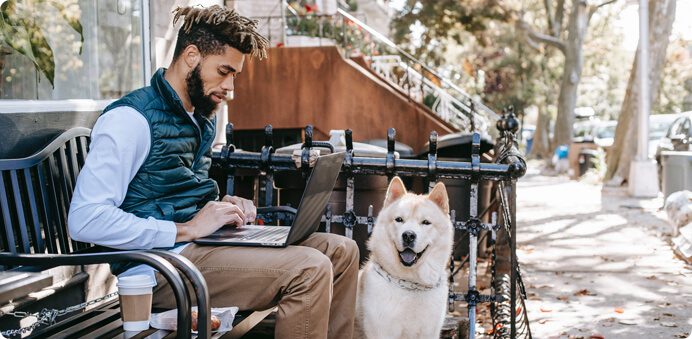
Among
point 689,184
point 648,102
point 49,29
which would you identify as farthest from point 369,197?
point 648,102

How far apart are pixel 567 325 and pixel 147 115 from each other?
4.01 m

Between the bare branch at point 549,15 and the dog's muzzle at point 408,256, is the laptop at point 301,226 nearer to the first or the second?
the dog's muzzle at point 408,256

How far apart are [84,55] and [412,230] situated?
2.48 meters

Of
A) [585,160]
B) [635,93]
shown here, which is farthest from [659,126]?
[635,93]

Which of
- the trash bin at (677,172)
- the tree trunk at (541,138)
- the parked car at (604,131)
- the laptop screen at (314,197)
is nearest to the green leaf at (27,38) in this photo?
the laptop screen at (314,197)

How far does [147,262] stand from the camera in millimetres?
2648

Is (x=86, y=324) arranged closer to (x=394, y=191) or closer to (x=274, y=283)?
(x=274, y=283)

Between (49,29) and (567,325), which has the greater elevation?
(49,29)

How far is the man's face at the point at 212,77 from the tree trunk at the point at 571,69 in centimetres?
2899

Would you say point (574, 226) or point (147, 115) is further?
point (574, 226)

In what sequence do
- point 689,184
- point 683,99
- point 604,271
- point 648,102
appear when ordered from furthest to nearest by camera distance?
point 683,99
point 648,102
point 689,184
point 604,271

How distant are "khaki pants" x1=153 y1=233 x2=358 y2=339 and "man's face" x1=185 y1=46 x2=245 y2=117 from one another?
0.65 meters

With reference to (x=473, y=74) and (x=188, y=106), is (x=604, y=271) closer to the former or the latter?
(x=188, y=106)

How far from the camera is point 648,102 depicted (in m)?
18.2
